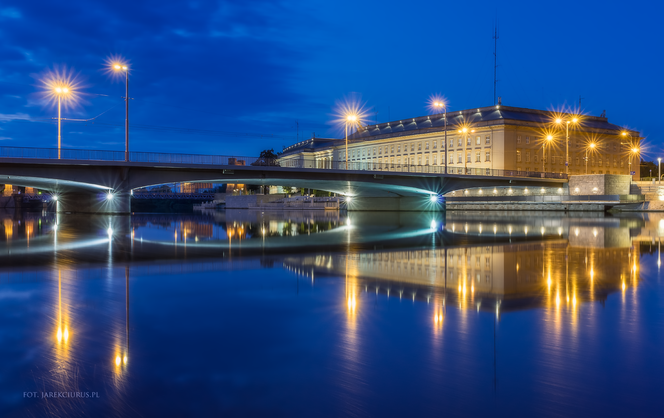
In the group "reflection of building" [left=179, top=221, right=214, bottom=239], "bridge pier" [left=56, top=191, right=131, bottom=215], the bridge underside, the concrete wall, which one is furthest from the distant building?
"reflection of building" [left=179, top=221, right=214, bottom=239]

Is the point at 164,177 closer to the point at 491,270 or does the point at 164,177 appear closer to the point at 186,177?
the point at 186,177

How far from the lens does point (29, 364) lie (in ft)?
19.6

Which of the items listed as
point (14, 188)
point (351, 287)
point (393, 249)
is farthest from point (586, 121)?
point (14, 188)

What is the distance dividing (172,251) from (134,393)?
15.0m

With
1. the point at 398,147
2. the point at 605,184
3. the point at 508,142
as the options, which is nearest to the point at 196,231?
the point at 605,184

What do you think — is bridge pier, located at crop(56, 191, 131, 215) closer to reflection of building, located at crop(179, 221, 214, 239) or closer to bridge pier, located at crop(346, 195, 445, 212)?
reflection of building, located at crop(179, 221, 214, 239)

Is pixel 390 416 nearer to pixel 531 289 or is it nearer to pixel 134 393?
pixel 134 393

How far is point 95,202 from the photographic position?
61031 mm

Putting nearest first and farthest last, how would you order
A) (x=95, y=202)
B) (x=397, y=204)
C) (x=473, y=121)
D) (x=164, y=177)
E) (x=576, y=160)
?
(x=164, y=177)
(x=95, y=202)
(x=397, y=204)
(x=473, y=121)
(x=576, y=160)

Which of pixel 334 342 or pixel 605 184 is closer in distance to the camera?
pixel 334 342

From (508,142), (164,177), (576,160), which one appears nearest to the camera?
(164,177)

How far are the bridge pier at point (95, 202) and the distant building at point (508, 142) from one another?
2165 inches

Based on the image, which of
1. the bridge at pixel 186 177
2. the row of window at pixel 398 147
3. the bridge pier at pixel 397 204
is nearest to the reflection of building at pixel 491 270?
the bridge at pixel 186 177

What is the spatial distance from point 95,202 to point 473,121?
89130 millimetres
